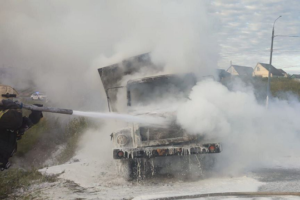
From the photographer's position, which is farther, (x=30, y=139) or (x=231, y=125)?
(x=30, y=139)

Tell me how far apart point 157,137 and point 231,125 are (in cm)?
169

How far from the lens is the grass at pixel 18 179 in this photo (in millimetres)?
5719

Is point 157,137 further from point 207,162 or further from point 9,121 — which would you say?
point 9,121

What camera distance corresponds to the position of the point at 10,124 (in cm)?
414

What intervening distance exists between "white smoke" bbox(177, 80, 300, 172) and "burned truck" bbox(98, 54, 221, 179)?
0.29 metres

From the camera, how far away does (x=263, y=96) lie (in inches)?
655

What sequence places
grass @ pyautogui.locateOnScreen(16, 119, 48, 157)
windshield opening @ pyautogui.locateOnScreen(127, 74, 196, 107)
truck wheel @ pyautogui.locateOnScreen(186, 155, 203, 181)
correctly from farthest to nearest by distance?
grass @ pyautogui.locateOnScreen(16, 119, 48, 157) → windshield opening @ pyautogui.locateOnScreen(127, 74, 196, 107) → truck wheel @ pyautogui.locateOnScreen(186, 155, 203, 181)

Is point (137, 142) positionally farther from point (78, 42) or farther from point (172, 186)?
point (78, 42)

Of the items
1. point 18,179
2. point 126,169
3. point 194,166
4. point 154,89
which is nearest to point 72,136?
point 18,179

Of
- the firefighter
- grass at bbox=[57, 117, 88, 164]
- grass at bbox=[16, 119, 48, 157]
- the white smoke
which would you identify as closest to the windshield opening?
the white smoke

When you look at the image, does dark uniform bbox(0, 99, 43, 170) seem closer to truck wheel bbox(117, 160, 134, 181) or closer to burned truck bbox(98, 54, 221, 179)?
burned truck bbox(98, 54, 221, 179)

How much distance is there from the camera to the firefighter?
408cm

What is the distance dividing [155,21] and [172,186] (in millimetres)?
5658

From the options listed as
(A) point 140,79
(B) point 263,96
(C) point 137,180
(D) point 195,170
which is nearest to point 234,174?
(D) point 195,170
